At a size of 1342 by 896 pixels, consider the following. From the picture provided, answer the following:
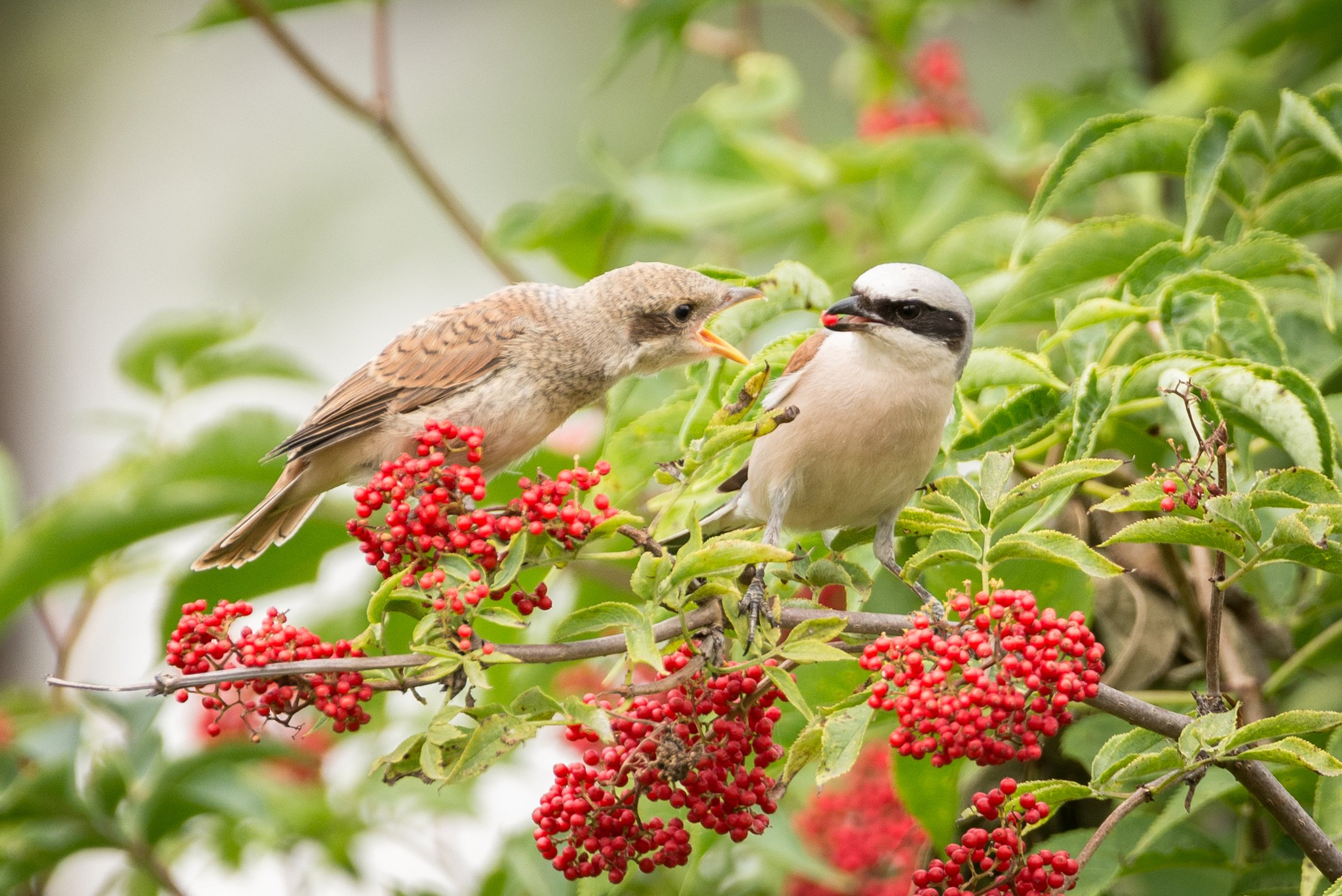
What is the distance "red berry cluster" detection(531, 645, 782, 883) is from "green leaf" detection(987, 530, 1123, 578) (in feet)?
1.37

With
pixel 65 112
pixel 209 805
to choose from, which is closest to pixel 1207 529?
pixel 209 805

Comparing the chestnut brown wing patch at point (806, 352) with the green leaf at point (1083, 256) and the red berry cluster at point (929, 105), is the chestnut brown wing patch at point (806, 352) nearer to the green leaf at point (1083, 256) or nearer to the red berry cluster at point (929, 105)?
the green leaf at point (1083, 256)

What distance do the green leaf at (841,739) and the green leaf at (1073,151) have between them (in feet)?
3.32

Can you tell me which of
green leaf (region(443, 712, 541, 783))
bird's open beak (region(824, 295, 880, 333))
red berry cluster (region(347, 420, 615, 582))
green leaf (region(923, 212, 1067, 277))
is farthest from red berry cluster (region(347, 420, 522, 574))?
green leaf (region(923, 212, 1067, 277))

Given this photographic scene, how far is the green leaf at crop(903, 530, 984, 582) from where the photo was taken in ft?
6.33

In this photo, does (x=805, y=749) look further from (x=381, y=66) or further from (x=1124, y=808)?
(x=381, y=66)

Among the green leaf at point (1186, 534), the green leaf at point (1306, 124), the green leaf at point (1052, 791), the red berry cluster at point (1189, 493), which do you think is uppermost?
the green leaf at point (1306, 124)

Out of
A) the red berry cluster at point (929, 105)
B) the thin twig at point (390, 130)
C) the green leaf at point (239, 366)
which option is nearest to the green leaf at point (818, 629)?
the thin twig at point (390, 130)

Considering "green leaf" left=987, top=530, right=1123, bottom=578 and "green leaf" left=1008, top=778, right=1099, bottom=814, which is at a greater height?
"green leaf" left=987, top=530, right=1123, bottom=578

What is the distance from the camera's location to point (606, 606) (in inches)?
70.5

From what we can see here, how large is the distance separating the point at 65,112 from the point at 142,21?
1133 millimetres

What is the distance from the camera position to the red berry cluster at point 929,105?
462cm

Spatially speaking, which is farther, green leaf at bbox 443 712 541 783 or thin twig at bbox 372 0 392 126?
thin twig at bbox 372 0 392 126

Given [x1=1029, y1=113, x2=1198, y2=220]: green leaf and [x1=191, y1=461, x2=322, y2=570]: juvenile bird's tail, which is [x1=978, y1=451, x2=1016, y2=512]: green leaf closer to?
[x1=1029, y1=113, x2=1198, y2=220]: green leaf
